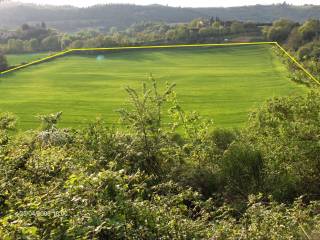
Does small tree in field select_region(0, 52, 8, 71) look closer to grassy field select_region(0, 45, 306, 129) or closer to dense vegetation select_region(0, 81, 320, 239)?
grassy field select_region(0, 45, 306, 129)

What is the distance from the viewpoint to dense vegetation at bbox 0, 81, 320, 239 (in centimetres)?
721

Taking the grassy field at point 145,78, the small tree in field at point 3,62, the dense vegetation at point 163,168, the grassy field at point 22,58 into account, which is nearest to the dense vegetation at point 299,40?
the dense vegetation at point 163,168

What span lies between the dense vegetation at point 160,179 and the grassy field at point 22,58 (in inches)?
2273

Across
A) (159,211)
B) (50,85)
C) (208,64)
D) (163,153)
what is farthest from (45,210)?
(208,64)

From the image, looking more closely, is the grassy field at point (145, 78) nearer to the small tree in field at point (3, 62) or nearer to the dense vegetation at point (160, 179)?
the small tree in field at point (3, 62)

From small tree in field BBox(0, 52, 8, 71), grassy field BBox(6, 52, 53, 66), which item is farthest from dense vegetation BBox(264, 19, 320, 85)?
grassy field BBox(6, 52, 53, 66)

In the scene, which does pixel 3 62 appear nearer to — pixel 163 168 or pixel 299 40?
pixel 299 40

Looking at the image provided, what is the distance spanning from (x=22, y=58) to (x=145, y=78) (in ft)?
85.9

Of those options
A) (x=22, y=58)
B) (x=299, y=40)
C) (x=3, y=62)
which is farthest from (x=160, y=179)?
(x=22, y=58)

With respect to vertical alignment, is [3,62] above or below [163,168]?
below

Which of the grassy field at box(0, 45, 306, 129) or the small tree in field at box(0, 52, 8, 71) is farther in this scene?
the small tree in field at box(0, 52, 8, 71)

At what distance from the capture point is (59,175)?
10.3 m

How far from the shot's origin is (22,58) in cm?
8656

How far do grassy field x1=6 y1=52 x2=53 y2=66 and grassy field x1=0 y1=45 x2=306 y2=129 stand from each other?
98.0 inches
